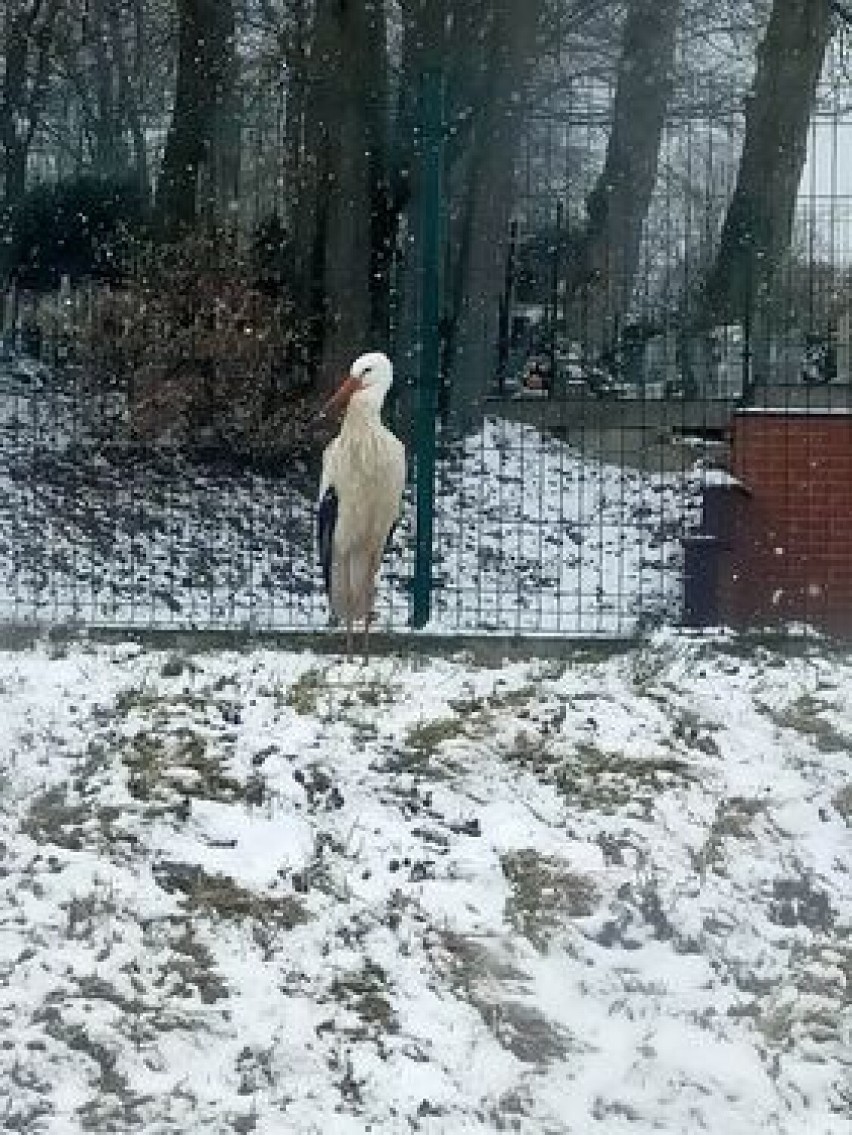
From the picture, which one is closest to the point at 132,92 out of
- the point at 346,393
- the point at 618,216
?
the point at 618,216

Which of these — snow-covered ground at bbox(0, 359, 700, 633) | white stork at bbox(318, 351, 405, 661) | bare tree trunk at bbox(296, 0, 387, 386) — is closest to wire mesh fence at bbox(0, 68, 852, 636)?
snow-covered ground at bbox(0, 359, 700, 633)

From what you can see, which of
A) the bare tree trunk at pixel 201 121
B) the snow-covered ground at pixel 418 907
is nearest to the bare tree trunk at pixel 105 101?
the bare tree trunk at pixel 201 121

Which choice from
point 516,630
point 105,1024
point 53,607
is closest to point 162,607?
point 53,607

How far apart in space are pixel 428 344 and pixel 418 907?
4432mm

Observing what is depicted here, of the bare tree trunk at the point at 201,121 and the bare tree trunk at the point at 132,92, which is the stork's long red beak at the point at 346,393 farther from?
the bare tree trunk at the point at 132,92

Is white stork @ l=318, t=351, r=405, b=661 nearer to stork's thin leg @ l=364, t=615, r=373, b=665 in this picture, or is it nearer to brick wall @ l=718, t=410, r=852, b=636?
stork's thin leg @ l=364, t=615, r=373, b=665

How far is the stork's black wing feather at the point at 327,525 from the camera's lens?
976cm

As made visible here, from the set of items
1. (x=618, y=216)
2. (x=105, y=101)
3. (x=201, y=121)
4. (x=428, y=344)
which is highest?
(x=105, y=101)

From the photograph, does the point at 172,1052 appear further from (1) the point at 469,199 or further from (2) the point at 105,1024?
(1) the point at 469,199

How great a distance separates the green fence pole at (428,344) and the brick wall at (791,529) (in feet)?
4.82

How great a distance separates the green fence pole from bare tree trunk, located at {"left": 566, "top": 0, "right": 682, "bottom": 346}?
1.17m

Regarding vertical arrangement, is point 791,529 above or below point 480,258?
below

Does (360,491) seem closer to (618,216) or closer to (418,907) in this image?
(618,216)

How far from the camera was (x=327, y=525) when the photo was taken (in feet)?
32.3
